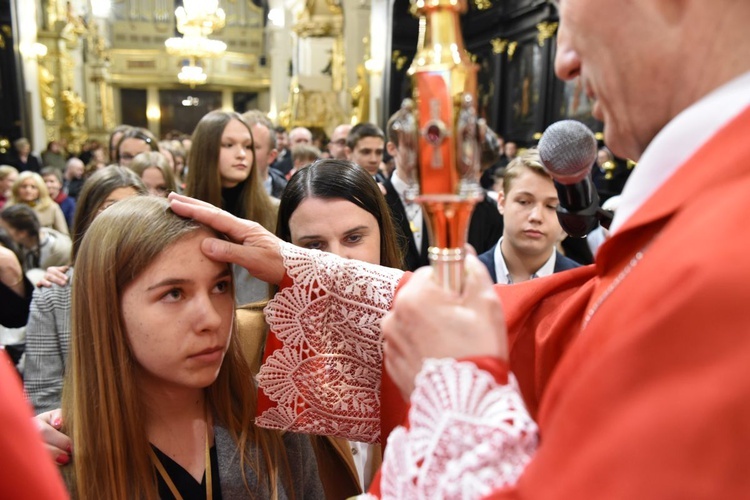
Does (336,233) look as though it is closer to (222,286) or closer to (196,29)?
(222,286)

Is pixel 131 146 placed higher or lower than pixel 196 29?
lower

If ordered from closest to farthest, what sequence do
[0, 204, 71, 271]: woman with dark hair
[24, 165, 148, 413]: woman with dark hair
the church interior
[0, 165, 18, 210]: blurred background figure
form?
[24, 165, 148, 413]: woman with dark hair, [0, 204, 71, 271]: woman with dark hair, [0, 165, 18, 210]: blurred background figure, the church interior

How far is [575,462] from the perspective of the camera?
2.00 ft

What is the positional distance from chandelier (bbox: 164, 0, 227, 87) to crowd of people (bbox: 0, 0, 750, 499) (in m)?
13.2

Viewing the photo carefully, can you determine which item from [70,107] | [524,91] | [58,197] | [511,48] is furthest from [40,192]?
[70,107]

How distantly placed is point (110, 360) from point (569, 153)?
3.45ft

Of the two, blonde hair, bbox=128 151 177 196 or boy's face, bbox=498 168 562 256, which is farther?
blonde hair, bbox=128 151 177 196

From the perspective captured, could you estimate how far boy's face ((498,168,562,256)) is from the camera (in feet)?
9.03

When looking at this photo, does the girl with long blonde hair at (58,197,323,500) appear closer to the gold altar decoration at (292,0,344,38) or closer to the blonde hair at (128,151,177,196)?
the blonde hair at (128,151,177,196)

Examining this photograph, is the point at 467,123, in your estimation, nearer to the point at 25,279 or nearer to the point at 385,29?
the point at 25,279

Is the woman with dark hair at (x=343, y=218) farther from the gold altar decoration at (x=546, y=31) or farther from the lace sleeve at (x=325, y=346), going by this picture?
the gold altar decoration at (x=546, y=31)

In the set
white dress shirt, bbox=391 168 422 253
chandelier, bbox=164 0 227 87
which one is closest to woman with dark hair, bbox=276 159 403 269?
white dress shirt, bbox=391 168 422 253

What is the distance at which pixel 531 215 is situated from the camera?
275 cm

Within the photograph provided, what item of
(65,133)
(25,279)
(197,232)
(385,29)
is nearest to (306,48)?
(385,29)
